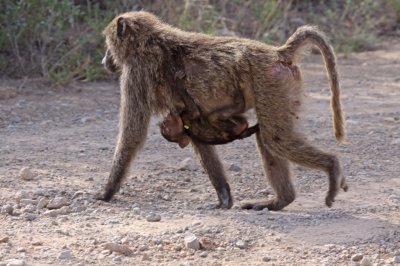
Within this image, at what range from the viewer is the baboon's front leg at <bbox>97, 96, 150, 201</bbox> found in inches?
235

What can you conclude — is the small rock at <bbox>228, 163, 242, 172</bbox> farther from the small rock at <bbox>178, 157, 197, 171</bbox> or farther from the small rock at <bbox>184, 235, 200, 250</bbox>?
the small rock at <bbox>184, 235, 200, 250</bbox>

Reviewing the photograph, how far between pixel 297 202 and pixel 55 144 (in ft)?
7.34

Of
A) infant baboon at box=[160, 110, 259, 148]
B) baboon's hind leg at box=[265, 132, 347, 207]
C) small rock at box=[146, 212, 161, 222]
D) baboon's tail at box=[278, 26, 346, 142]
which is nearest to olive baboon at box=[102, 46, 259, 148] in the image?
infant baboon at box=[160, 110, 259, 148]

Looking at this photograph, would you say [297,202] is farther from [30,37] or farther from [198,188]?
→ [30,37]

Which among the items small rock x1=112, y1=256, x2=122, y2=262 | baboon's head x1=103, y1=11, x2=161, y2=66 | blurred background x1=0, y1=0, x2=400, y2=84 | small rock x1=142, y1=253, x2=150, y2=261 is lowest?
blurred background x1=0, y1=0, x2=400, y2=84

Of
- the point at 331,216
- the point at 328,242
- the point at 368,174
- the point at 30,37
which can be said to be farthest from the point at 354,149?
the point at 30,37

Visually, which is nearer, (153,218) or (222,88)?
(153,218)

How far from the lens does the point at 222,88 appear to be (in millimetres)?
5773

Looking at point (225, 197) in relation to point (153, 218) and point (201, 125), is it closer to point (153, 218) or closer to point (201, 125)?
point (201, 125)

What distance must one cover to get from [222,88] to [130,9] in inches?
198

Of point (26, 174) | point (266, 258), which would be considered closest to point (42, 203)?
point (26, 174)

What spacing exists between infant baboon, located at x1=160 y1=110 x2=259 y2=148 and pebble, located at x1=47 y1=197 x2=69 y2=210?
0.78m

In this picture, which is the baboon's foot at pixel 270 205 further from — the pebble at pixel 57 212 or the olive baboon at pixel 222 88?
the pebble at pixel 57 212

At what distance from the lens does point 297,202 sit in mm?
6098
